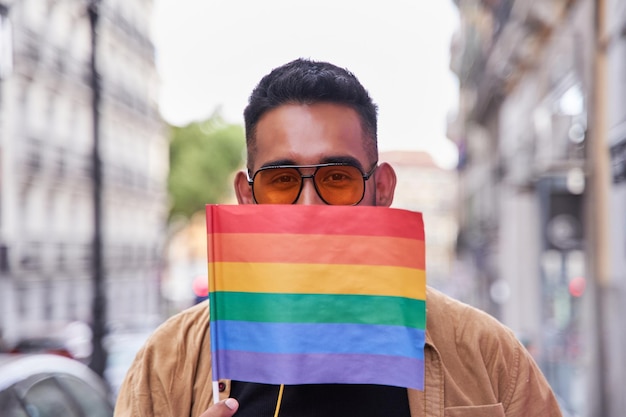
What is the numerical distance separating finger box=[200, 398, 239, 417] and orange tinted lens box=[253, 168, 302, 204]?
1.64ft

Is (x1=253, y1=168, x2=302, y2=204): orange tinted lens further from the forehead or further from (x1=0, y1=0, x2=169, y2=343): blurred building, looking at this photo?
(x1=0, y1=0, x2=169, y2=343): blurred building

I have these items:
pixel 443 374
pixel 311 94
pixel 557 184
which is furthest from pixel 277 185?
pixel 557 184

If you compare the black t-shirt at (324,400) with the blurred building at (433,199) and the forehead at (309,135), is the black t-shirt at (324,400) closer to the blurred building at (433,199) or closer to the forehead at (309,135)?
the forehead at (309,135)

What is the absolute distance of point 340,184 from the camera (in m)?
1.88

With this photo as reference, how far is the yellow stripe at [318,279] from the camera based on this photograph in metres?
1.78

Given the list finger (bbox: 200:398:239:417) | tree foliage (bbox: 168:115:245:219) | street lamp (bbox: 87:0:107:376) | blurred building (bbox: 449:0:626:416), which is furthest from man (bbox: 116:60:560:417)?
tree foliage (bbox: 168:115:245:219)

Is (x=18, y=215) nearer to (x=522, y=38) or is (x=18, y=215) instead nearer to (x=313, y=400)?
(x=522, y=38)

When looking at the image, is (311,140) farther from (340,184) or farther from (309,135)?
(340,184)

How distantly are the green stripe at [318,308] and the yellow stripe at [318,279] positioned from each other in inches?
0.6

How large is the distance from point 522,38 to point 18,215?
17864mm

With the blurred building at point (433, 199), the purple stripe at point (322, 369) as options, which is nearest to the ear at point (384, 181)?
the purple stripe at point (322, 369)

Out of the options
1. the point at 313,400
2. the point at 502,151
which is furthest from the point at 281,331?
the point at 502,151

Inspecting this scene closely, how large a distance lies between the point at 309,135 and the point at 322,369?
22.7 inches

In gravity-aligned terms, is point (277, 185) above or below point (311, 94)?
below
